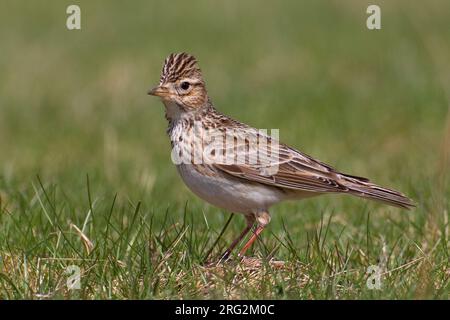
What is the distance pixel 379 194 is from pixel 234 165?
114cm

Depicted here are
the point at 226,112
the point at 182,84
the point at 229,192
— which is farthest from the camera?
the point at 226,112

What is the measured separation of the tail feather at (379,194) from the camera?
7309 millimetres

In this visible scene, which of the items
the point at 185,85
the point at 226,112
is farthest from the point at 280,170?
the point at 226,112

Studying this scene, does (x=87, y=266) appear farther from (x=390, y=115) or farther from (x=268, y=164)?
(x=390, y=115)

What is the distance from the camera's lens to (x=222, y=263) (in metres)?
6.67

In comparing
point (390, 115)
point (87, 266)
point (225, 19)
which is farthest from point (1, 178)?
point (225, 19)

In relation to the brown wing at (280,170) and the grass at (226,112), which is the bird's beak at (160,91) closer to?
the brown wing at (280,170)

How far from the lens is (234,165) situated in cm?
723

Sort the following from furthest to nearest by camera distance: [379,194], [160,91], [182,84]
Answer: [182,84], [160,91], [379,194]

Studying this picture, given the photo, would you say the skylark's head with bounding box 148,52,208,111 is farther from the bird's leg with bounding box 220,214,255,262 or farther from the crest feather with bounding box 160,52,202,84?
the bird's leg with bounding box 220,214,255,262

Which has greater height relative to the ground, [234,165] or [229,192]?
[234,165]

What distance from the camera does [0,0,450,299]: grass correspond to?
640cm

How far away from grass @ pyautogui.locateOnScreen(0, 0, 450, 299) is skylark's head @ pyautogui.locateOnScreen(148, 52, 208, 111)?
872 mm

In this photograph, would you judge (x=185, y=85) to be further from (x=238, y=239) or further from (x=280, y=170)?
(x=238, y=239)
